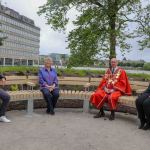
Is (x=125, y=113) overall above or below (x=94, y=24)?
below

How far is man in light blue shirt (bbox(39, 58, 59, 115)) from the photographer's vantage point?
8930 millimetres

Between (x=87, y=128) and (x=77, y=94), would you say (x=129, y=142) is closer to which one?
(x=87, y=128)

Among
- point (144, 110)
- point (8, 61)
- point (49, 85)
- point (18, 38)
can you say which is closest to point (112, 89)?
point (144, 110)

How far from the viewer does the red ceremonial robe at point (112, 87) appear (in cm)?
870

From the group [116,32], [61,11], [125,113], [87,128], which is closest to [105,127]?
[87,128]

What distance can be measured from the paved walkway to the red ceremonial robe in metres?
0.43

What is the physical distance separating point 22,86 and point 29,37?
4883 inches

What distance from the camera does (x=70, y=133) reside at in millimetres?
7195

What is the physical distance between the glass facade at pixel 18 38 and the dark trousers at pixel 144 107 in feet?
349

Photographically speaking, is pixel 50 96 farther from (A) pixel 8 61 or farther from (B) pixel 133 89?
(A) pixel 8 61

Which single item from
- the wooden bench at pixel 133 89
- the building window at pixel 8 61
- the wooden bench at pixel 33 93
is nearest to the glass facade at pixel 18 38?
the building window at pixel 8 61

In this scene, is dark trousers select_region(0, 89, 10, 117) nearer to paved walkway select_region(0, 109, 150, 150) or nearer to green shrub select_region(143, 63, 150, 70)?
paved walkway select_region(0, 109, 150, 150)

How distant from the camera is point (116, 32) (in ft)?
53.6

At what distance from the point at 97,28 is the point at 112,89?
27.2 ft
